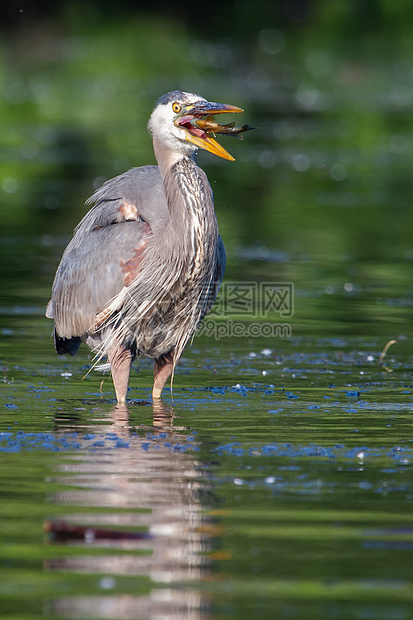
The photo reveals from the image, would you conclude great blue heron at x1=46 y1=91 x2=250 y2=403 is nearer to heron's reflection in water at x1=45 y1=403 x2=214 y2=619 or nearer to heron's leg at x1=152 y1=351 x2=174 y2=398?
heron's leg at x1=152 y1=351 x2=174 y2=398

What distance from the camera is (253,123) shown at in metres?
28.9

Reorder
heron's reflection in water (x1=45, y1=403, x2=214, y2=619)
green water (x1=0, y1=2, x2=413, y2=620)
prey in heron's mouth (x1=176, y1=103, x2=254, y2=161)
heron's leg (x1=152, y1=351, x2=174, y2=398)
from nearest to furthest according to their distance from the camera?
heron's reflection in water (x1=45, y1=403, x2=214, y2=619) < green water (x1=0, y1=2, x2=413, y2=620) < prey in heron's mouth (x1=176, y1=103, x2=254, y2=161) < heron's leg (x1=152, y1=351, x2=174, y2=398)

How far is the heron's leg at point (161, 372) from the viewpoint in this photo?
884cm

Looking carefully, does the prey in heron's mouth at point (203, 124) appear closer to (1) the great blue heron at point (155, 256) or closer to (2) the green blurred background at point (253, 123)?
(1) the great blue heron at point (155, 256)

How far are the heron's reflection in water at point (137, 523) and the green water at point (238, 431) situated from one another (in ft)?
0.04

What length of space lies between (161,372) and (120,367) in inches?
13.9

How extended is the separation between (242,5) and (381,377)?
167 feet

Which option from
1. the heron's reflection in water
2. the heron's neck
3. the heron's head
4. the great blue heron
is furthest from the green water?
the heron's head

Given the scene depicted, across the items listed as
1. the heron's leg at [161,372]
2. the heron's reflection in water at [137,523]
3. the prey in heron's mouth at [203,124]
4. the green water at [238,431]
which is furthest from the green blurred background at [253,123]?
the heron's reflection in water at [137,523]

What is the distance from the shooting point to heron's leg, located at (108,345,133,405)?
8.61 meters

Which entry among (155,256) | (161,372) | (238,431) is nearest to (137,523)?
(238,431)

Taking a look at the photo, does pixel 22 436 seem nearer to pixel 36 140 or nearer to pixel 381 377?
pixel 381 377

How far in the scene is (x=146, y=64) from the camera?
42312mm

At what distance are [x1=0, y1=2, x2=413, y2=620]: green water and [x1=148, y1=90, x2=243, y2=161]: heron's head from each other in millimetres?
1662
